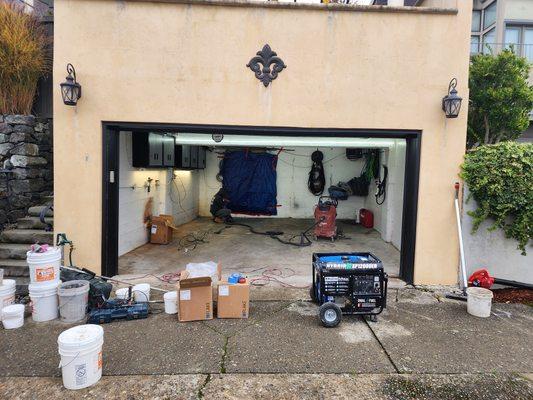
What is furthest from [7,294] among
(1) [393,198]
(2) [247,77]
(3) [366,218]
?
(3) [366,218]

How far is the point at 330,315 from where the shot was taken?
10.9ft

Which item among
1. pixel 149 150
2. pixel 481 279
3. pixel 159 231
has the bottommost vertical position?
pixel 481 279

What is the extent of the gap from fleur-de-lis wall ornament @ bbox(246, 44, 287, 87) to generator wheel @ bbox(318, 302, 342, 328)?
2.82 m

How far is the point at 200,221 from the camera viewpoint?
9469 millimetres

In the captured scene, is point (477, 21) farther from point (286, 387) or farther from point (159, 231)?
point (286, 387)

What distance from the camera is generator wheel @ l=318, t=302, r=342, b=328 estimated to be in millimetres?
3293

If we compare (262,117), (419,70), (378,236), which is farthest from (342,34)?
(378,236)

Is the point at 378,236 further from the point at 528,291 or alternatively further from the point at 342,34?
the point at 342,34

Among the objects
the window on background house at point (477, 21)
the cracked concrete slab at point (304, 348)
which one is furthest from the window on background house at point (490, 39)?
the cracked concrete slab at point (304, 348)

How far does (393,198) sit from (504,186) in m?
2.89

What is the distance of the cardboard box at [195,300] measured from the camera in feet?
11.0

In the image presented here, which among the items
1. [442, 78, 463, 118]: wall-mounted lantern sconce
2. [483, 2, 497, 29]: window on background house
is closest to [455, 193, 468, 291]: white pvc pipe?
[442, 78, 463, 118]: wall-mounted lantern sconce

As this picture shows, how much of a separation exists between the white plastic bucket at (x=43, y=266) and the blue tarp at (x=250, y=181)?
6.89 m

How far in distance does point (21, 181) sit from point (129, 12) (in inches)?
118
